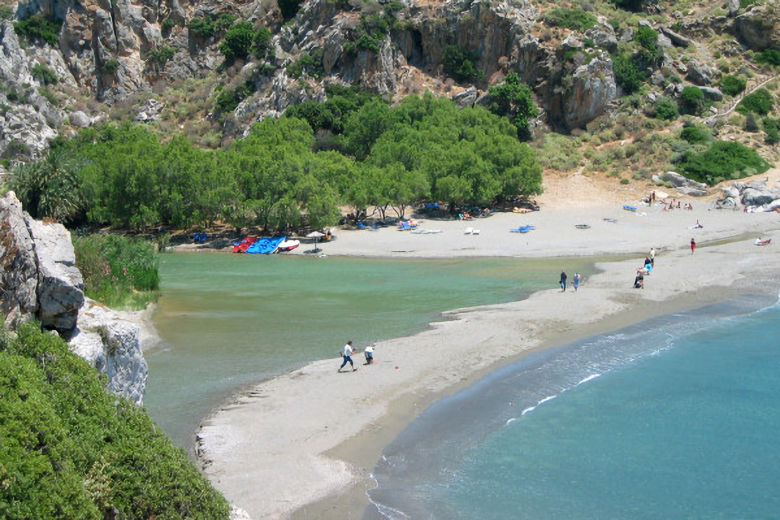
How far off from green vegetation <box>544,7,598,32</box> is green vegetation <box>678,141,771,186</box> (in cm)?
2272

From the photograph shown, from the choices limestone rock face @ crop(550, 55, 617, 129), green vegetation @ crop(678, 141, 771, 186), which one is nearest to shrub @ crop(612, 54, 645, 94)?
limestone rock face @ crop(550, 55, 617, 129)

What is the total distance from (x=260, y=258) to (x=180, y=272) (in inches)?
289

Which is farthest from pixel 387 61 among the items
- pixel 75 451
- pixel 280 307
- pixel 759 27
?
pixel 75 451

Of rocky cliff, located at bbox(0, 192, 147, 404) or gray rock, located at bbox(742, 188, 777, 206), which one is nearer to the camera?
rocky cliff, located at bbox(0, 192, 147, 404)

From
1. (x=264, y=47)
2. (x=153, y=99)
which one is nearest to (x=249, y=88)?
(x=264, y=47)

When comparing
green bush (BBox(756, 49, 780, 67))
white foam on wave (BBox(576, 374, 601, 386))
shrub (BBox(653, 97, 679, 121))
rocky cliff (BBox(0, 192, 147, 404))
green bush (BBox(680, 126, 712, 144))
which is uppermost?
green bush (BBox(756, 49, 780, 67))

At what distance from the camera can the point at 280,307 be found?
35.6m

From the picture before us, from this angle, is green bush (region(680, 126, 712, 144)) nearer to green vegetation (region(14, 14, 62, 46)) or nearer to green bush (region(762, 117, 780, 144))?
green bush (region(762, 117, 780, 144))

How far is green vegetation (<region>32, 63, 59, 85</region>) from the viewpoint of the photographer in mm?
92188

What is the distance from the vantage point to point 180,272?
48.0 meters

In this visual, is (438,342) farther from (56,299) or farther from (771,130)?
(771,130)

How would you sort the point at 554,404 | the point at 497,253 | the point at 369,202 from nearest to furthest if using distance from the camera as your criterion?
the point at 554,404 → the point at 497,253 → the point at 369,202

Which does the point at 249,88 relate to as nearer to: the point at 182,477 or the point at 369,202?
the point at 369,202

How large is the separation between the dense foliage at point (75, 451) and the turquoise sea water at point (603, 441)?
495 centimetres
